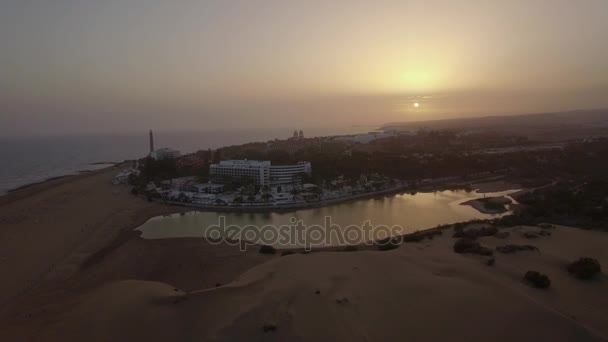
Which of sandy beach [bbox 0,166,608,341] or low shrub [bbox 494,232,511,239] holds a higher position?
low shrub [bbox 494,232,511,239]

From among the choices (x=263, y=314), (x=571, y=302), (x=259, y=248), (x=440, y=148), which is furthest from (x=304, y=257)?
(x=440, y=148)

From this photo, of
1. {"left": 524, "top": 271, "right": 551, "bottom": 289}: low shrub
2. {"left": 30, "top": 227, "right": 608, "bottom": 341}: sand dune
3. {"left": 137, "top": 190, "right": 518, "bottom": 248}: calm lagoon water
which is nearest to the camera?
{"left": 30, "top": 227, "right": 608, "bottom": 341}: sand dune

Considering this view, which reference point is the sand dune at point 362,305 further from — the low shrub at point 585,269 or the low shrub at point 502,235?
the low shrub at point 502,235

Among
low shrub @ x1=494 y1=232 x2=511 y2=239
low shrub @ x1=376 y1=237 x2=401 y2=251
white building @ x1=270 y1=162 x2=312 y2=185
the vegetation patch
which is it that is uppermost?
white building @ x1=270 y1=162 x2=312 y2=185

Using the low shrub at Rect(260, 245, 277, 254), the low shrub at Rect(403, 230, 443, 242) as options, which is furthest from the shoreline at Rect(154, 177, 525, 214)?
the low shrub at Rect(260, 245, 277, 254)

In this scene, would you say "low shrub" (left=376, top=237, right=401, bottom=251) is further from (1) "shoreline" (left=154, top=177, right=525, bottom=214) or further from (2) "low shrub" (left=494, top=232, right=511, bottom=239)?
(1) "shoreline" (left=154, top=177, right=525, bottom=214)

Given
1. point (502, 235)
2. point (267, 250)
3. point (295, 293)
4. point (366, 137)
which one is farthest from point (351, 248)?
point (366, 137)

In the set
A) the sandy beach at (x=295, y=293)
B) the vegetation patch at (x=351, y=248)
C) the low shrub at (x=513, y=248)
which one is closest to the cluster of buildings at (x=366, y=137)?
the vegetation patch at (x=351, y=248)
